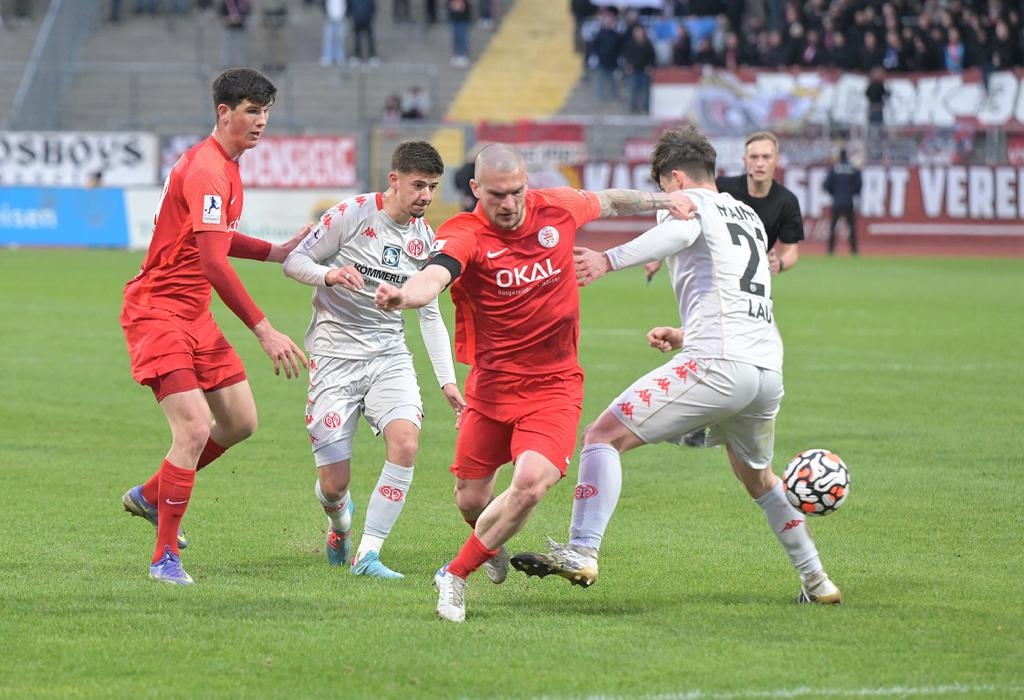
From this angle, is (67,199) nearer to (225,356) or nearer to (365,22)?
(365,22)

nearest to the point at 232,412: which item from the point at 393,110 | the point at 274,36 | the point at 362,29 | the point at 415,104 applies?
the point at 393,110

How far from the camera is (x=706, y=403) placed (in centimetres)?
685

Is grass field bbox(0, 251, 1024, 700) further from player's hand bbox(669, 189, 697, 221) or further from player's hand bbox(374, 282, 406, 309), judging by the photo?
player's hand bbox(669, 189, 697, 221)

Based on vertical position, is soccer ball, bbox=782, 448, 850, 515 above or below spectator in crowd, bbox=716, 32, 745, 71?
above

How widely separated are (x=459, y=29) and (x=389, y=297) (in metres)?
35.4

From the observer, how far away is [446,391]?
7.80 meters

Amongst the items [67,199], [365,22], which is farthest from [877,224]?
[67,199]

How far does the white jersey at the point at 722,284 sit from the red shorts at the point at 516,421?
1.97ft

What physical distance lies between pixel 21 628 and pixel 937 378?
10.7 m

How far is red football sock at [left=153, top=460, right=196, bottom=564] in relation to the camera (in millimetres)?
7418

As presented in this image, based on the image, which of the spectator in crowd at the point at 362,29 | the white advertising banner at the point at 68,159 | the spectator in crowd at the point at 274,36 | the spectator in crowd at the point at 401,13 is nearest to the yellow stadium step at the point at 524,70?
the spectator in crowd at the point at 401,13

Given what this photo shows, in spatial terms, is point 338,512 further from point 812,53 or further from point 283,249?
point 812,53

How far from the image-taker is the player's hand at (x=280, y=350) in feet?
23.6

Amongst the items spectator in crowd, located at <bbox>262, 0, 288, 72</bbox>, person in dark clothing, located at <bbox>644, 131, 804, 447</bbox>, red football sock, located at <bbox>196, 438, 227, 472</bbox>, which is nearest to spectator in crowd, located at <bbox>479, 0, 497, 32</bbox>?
spectator in crowd, located at <bbox>262, 0, 288, 72</bbox>
